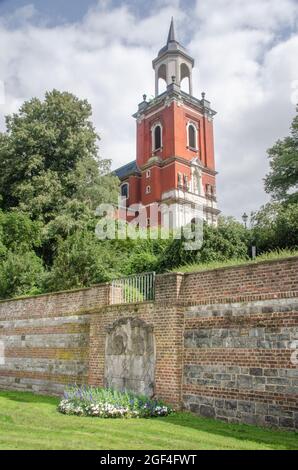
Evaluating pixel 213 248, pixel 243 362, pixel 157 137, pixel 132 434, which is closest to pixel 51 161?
pixel 213 248

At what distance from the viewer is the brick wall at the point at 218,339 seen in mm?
8570

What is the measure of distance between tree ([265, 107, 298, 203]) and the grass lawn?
792 inches

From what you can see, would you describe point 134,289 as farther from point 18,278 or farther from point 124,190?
point 124,190

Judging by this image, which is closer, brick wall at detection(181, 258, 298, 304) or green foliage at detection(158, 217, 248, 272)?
brick wall at detection(181, 258, 298, 304)

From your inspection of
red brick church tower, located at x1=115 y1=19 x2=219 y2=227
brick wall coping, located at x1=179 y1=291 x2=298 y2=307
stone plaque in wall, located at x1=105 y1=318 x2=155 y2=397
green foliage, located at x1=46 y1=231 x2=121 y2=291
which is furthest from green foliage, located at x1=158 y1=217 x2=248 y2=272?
red brick church tower, located at x1=115 y1=19 x2=219 y2=227

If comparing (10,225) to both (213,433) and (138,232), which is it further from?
(213,433)

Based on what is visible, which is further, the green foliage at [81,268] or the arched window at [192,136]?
the arched window at [192,136]

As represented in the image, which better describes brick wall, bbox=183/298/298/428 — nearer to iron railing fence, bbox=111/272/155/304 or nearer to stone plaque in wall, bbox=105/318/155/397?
stone plaque in wall, bbox=105/318/155/397

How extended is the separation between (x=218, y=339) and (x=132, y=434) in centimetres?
290

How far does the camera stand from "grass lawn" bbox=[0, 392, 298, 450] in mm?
6973

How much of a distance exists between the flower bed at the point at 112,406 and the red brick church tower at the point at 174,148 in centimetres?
3067
